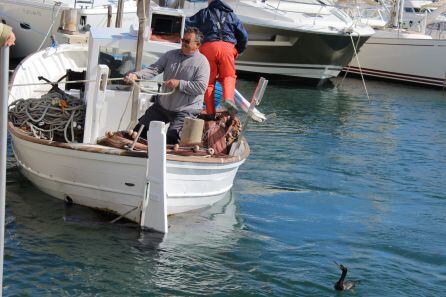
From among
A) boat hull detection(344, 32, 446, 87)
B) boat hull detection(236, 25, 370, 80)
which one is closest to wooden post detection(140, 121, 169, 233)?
boat hull detection(236, 25, 370, 80)

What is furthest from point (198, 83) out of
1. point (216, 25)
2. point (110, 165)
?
point (110, 165)

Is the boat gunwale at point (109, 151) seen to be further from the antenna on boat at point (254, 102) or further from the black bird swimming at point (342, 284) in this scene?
the black bird swimming at point (342, 284)

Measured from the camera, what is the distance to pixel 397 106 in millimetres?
21047

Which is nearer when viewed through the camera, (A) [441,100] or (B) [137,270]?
(B) [137,270]

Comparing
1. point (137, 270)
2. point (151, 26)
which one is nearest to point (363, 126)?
Result: point (151, 26)

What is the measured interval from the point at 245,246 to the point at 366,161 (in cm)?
579

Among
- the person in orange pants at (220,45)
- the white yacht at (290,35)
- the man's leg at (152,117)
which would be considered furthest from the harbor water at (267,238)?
the white yacht at (290,35)

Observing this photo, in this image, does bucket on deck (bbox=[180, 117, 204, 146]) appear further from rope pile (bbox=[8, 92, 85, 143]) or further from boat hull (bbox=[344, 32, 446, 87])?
boat hull (bbox=[344, 32, 446, 87])

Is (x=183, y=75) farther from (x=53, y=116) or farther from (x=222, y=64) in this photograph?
(x=53, y=116)

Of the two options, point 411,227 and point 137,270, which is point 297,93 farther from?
point 137,270

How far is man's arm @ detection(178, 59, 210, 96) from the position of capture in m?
8.80

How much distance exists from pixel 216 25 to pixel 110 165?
248 cm

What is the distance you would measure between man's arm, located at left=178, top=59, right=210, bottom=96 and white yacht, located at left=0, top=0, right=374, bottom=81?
13.2 meters

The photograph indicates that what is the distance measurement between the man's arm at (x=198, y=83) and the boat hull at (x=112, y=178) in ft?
2.85
